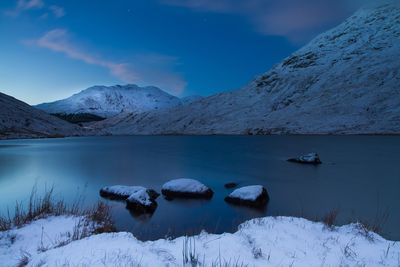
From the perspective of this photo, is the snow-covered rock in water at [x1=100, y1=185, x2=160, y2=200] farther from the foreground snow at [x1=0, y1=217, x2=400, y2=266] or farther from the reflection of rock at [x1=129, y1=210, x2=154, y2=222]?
the foreground snow at [x1=0, y1=217, x2=400, y2=266]

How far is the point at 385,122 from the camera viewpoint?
104 metres

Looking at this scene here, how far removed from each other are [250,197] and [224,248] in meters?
9.90

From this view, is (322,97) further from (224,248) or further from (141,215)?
(224,248)

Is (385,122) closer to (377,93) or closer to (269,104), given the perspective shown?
→ (377,93)

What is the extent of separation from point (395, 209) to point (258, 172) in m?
16.9

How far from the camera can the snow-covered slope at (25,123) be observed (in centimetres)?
12850

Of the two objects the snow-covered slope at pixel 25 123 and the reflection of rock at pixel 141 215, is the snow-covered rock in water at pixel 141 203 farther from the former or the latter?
the snow-covered slope at pixel 25 123

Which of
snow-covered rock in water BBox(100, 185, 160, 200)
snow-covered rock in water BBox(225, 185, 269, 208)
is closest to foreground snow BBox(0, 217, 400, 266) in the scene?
snow-covered rock in water BBox(225, 185, 269, 208)

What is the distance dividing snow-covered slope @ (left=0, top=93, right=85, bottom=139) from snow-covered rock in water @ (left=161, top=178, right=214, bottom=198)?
404 feet

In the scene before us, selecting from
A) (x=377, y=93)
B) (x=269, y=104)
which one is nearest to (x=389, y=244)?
(x=377, y=93)

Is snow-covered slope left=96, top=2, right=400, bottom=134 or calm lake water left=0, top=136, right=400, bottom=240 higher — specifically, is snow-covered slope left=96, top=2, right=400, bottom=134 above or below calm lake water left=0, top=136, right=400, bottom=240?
above

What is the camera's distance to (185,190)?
20406mm

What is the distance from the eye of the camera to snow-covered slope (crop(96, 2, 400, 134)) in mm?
115119

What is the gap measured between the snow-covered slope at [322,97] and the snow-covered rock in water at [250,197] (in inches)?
3910
